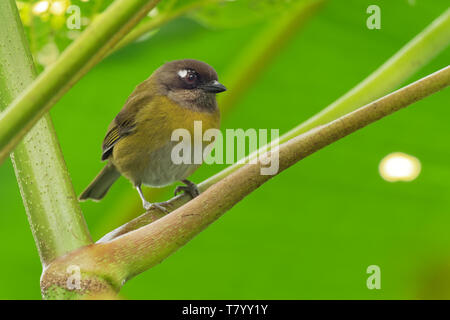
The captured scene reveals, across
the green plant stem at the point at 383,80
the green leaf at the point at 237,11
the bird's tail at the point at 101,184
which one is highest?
the green leaf at the point at 237,11

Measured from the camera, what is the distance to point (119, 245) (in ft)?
2.31

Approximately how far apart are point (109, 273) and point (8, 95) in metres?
0.24

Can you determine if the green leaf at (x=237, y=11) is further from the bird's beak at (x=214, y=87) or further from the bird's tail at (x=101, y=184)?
the bird's tail at (x=101, y=184)

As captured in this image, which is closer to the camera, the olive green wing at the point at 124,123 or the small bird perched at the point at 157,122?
the small bird perched at the point at 157,122

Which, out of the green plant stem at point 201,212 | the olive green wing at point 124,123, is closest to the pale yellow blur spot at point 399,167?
the olive green wing at point 124,123

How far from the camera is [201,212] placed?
70 centimetres

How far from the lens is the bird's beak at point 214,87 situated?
1531 mm

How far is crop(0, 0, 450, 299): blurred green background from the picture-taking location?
6.08 feet

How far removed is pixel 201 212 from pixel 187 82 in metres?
1.02

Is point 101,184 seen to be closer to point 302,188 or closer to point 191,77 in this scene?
point 191,77

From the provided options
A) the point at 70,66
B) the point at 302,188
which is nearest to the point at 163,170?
the point at 302,188

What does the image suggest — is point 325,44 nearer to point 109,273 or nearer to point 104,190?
point 104,190

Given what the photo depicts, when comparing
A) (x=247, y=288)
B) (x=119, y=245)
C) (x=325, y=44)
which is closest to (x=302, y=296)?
(x=247, y=288)

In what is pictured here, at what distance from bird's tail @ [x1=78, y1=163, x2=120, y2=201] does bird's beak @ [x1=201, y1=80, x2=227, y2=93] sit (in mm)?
368
